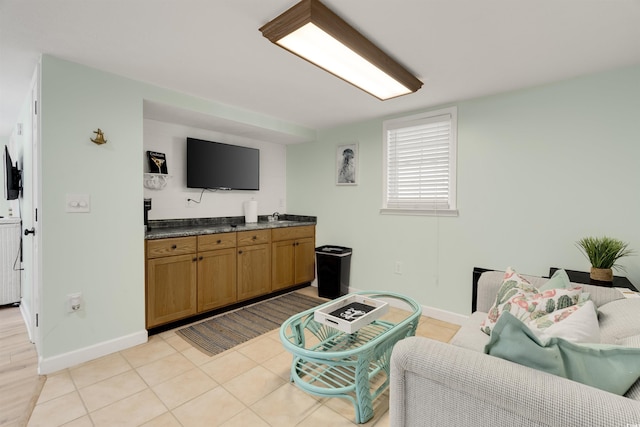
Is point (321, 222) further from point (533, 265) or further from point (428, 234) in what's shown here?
point (533, 265)

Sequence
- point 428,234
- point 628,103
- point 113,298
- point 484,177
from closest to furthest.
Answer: point 628,103 < point 113,298 < point 484,177 < point 428,234

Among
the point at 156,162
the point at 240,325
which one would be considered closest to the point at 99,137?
the point at 156,162

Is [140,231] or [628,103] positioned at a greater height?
[628,103]

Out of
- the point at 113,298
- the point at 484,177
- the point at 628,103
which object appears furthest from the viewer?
the point at 484,177

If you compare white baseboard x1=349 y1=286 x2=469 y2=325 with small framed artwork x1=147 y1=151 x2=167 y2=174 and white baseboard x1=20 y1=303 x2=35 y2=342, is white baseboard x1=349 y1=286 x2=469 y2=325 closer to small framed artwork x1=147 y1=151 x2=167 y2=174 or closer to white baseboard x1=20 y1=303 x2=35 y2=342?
small framed artwork x1=147 y1=151 x2=167 y2=174

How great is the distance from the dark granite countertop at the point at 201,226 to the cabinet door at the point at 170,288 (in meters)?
0.23

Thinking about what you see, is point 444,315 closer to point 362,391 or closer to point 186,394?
point 362,391

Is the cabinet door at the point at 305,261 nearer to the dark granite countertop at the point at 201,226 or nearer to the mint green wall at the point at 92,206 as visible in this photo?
the dark granite countertop at the point at 201,226

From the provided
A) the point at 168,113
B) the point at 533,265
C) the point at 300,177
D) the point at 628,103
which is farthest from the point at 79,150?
the point at 628,103

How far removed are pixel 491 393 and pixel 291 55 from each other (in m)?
2.12

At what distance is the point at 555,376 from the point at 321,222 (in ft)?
11.1

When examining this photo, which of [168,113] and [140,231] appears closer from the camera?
[140,231]

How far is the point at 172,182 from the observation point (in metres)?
3.33

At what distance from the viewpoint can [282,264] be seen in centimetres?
379
